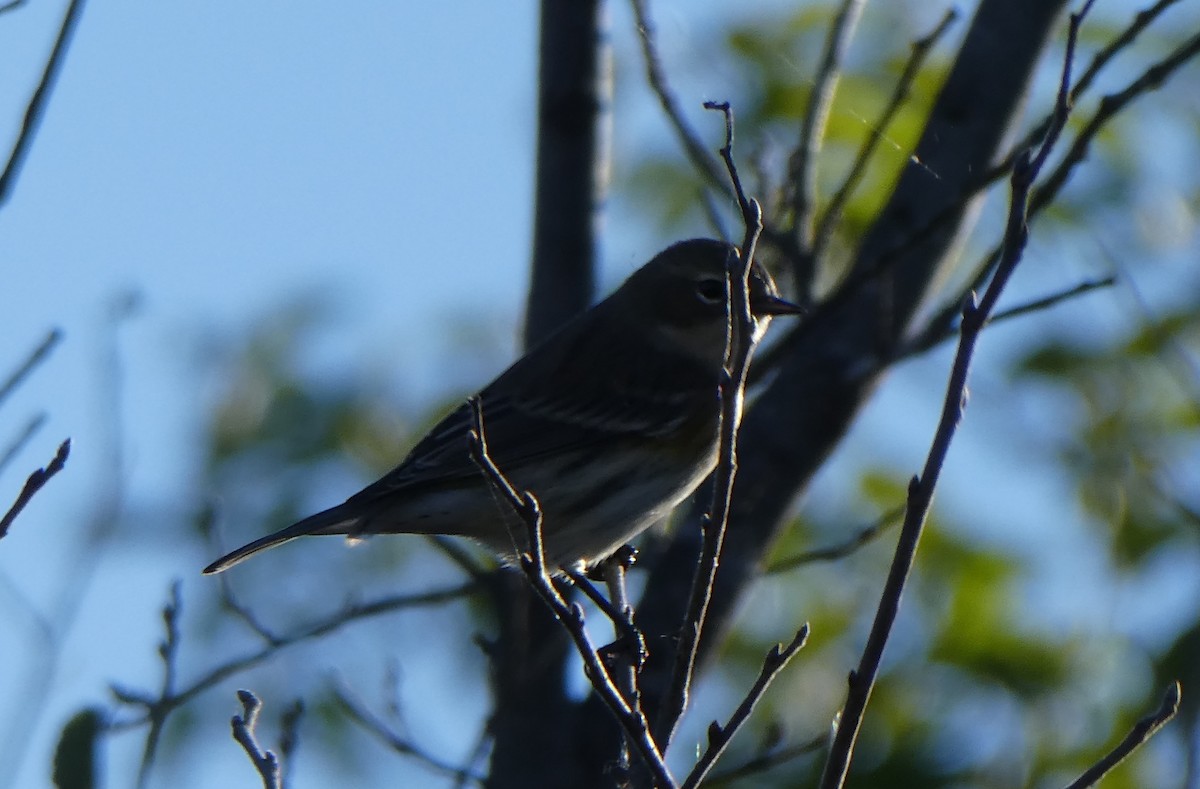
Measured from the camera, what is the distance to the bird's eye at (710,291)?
5793 mm

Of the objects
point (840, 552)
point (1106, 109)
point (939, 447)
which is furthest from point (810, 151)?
point (939, 447)

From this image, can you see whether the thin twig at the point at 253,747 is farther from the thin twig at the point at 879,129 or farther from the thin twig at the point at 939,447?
the thin twig at the point at 879,129

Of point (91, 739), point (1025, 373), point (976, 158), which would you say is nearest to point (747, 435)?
point (976, 158)

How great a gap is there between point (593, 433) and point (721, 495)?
2.93 meters

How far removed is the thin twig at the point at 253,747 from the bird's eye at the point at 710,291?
340 cm

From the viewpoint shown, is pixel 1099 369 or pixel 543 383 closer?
pixel 543 383

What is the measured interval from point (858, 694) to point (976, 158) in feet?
10.4

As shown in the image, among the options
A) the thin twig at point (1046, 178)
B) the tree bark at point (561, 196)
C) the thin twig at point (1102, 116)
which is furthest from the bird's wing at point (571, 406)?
the thin twig at point (1102, 116)

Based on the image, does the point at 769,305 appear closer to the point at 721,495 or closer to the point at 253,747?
the point at 721,495

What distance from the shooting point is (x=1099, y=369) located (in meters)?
5.89

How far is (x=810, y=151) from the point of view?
490 centimetres

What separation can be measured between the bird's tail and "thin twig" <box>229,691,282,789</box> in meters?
1.76

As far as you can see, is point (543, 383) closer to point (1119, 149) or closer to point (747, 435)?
point (747, 435)

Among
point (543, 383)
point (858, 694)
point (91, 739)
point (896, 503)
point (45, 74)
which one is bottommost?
point (858, 694)
